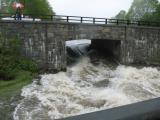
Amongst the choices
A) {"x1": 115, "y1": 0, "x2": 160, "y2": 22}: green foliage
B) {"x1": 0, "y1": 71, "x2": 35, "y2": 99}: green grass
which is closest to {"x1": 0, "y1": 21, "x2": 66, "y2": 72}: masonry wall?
{"x1": 0, "y1": 71, "x2": 35, "y2": 99}: green grass

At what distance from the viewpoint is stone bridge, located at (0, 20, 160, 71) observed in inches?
1157


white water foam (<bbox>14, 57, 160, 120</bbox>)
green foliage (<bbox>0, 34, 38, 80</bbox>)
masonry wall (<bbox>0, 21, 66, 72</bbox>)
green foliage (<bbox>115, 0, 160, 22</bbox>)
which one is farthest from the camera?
green foliage (<bbox>115, 0, 160, 22</bbox>)

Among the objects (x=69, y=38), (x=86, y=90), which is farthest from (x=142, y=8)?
(x=86, y=90)

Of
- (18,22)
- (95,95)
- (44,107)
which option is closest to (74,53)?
(18,22)

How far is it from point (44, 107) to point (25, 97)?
1987 mm

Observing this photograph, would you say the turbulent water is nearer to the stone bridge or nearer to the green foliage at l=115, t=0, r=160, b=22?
the stone bridge

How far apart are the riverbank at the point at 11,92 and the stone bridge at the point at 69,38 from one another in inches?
142

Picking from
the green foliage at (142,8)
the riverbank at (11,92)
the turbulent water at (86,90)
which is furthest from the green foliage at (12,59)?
the green foliage at (142,8)

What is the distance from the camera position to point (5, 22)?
28.5 meters

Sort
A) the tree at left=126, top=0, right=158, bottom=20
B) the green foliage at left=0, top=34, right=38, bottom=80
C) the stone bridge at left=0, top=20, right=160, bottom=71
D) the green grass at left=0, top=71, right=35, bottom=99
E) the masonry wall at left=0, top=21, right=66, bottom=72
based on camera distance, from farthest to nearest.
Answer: the tree at left=126, top=0, right=158, bottom=20, the stone bridge at left=0, top=20, right=160, bottom=71, the masonry wall at left=0, top=21, right=66, bottom=72, the green foliage at left=0, top=34, right=38, bottom=80, the green grass at left=0, top=71, right=35, bottom=99

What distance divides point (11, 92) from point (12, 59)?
7.18 m

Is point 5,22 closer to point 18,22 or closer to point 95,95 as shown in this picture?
point 18,22

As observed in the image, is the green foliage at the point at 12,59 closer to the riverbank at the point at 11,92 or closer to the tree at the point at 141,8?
the riverbank at the point at 11,92

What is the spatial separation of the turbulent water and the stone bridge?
1865 millimetres
